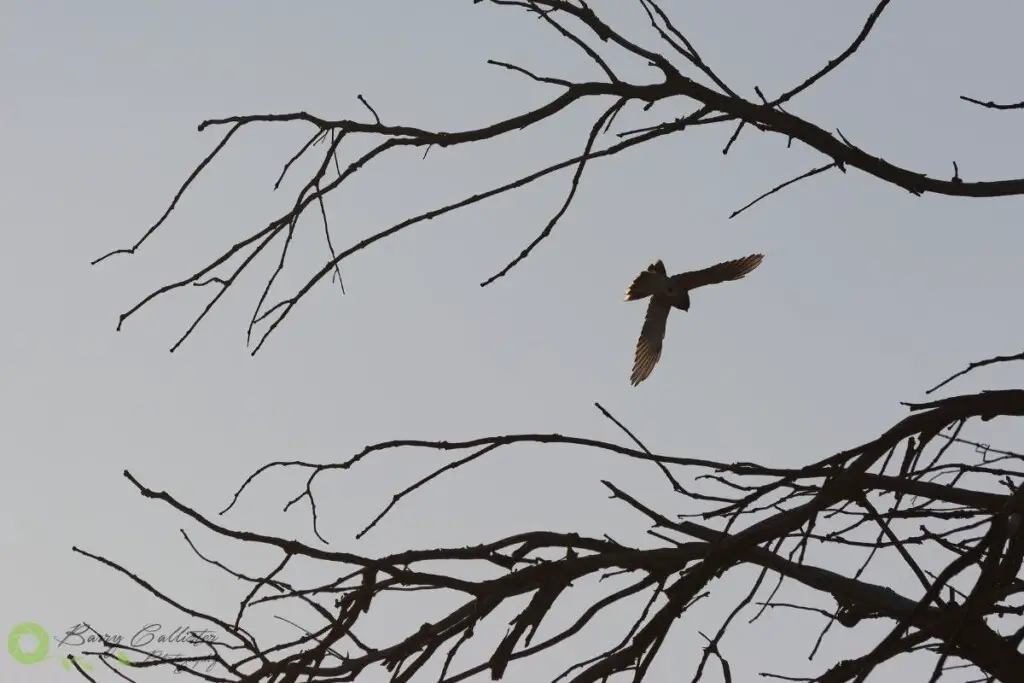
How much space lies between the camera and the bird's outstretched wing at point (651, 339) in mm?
7918

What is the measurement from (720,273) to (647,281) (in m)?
0.45

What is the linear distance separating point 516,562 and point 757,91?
3.46ft

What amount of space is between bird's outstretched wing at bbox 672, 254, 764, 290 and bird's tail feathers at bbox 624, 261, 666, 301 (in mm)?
147

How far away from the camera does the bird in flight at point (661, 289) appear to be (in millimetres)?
8023

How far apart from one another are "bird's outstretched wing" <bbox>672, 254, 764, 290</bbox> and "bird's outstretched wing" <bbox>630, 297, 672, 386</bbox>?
0.19 metres

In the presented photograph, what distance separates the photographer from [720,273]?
8195mm

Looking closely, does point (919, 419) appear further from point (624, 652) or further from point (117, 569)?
point (117, 569)

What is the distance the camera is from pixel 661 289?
320 inches

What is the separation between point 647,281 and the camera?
26.9 feet

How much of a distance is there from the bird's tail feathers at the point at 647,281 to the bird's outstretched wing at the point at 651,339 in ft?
0.24

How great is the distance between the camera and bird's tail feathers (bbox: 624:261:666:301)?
8.17m

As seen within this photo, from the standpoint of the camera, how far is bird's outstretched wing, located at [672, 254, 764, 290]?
8086 mm

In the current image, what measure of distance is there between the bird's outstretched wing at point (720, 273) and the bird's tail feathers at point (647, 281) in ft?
0.48

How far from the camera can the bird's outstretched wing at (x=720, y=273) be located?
809cm
